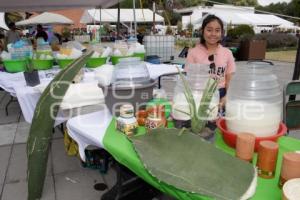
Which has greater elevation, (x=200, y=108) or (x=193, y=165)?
(x=200, y=108)

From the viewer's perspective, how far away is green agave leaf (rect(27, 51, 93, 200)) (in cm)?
152

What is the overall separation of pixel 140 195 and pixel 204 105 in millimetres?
1148

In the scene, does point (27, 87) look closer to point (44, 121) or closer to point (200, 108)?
point (44, 121)

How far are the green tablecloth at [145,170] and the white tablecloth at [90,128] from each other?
46 mm

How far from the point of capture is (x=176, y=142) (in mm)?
1111

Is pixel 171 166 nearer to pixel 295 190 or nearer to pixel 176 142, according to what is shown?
pixel 176 142

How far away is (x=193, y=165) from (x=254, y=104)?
1.16ft

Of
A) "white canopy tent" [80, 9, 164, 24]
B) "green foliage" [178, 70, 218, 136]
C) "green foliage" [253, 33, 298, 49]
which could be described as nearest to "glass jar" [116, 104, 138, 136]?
"green foliage" [178, 70, 218, 136]

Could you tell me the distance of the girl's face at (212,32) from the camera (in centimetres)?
216

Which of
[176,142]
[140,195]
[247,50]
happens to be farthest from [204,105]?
[247,50]

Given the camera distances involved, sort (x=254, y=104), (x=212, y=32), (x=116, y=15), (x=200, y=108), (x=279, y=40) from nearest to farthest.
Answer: (x=254, y=104)
(x=200, y=108)
(x=212, y=32)
(x=279, y=40)
(x=116, y=15)

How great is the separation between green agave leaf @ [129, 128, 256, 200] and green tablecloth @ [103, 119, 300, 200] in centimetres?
3

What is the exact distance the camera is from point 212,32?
7.22ft

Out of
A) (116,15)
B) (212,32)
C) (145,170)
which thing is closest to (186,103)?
(145,170)
